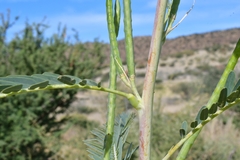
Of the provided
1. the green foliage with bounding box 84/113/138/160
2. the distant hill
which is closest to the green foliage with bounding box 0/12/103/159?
the green foliage with bounding box 84/113/138/160

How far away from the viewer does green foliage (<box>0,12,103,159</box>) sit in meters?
6.93

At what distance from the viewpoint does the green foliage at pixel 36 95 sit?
22.7 ft

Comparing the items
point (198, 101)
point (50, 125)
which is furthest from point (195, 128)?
point (50, 125)

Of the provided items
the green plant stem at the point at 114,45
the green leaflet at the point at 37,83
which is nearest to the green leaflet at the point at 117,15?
the green plant stem at the point at 114,45

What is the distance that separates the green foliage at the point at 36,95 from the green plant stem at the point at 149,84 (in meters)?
6.01

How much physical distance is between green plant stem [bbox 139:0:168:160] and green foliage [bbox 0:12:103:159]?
6008 mm

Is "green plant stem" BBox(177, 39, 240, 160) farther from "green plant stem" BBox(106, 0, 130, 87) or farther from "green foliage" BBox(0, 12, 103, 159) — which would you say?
"green foliage" BBox(0, 12, 103, 159)

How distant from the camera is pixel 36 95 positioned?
7.41m

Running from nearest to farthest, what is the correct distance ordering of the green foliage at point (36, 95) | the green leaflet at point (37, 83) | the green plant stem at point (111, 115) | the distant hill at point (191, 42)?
1. the green leaflet at point (37, 83)
2. the green plant stem at point (111, 115)
3. the green foliage at point (36, 95)
4. the distant hill at point (191, 42)

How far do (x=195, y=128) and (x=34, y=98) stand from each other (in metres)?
6.75

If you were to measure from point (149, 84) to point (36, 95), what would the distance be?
22.7 ft

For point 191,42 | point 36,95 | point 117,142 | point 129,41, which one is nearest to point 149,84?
point 129,41

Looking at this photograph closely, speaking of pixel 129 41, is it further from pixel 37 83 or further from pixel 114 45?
pixel 37 83

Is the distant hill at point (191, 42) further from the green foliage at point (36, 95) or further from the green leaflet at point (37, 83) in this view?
the green leaflet at point (37, 83)
